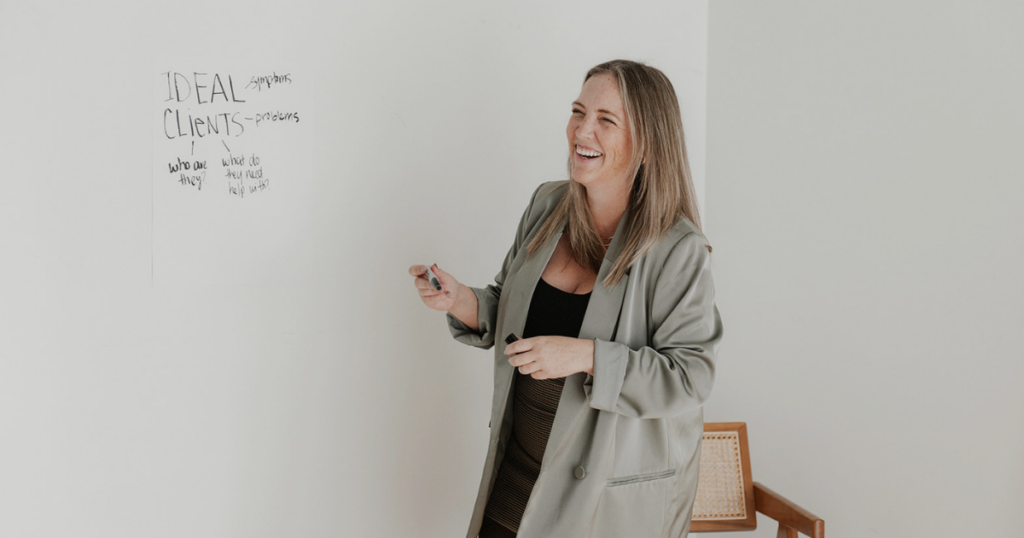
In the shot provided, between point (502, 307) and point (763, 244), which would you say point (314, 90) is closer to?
point (502, 307)

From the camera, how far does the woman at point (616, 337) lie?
1.26 m

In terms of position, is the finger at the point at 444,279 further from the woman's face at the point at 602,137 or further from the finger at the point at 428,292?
the woman's face at the point at 602,137

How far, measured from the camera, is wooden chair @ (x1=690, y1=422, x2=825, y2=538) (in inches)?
72.9

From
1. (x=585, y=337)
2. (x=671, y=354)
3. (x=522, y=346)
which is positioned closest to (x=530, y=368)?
(x=522, y=346)

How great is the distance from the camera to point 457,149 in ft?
6.19

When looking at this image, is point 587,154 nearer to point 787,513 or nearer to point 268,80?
point 268,80

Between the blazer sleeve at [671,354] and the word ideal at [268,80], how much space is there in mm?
1018

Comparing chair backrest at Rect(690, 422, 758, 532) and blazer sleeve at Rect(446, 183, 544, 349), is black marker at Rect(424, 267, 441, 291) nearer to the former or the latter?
blazer sleeve at Rect(446, 183, 544, 349)

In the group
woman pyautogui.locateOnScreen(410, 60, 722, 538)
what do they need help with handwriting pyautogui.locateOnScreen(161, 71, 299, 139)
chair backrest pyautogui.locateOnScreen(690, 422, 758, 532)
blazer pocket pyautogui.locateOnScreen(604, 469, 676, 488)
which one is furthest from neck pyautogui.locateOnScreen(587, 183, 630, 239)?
what do they need help with handwriting pyautogui.locateOnScreen(161, 71, 299, 139)

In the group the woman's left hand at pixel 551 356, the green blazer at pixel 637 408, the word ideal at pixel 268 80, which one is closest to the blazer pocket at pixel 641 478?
the green blazer at pixel 637 408

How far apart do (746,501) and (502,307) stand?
3.05 feet

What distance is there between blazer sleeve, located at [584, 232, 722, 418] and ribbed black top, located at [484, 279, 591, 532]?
0.48 ft

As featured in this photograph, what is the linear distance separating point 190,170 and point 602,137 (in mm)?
963

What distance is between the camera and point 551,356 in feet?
4.04
